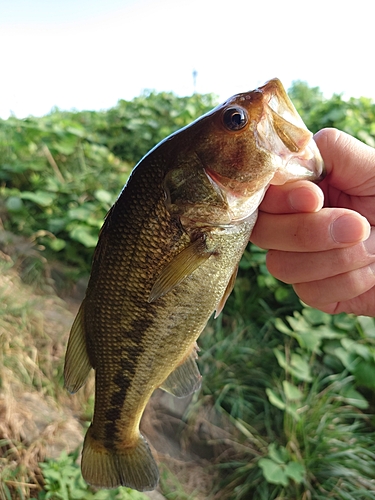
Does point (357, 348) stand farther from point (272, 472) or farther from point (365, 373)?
point (272, 472)

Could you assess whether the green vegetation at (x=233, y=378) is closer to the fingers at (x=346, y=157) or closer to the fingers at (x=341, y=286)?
the fingers at (x=341, y=286)

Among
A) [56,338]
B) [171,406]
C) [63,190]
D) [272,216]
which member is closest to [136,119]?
[63,190]

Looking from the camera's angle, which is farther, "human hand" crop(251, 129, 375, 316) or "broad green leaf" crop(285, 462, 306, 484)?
"broad green leaf" crop(285, 462, 306, 484)

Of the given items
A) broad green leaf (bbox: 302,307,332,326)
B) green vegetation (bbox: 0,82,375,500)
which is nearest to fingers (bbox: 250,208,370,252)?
green vegetation (bbox: 0,82,375,500)

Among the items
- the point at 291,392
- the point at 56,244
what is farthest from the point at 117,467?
the point at 56,244

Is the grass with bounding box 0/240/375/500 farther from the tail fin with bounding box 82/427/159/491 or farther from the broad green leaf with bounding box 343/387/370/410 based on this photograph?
the tail fin with bounding box 82/427/159/491

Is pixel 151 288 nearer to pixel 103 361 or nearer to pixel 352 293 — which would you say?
pixel 103 361

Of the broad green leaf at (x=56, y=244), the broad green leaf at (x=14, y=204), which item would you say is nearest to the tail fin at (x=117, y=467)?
the broad green leaf at (x=56, y=244)
